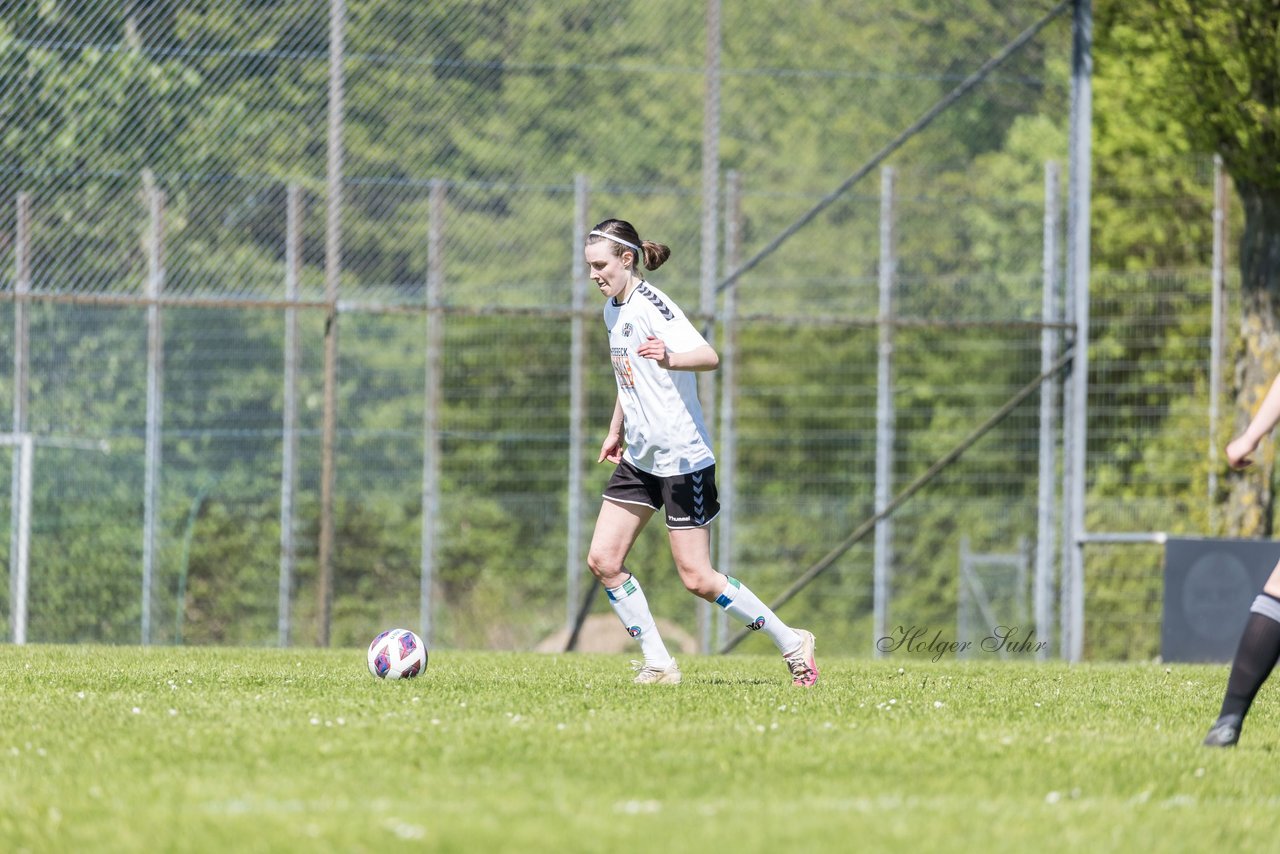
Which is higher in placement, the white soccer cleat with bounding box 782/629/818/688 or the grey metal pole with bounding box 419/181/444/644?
the grey metal pole with bounding box 419/181/444/644

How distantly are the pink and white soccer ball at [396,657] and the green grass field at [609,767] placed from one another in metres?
0.22

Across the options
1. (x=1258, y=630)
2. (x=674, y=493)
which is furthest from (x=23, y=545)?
(x=1258, y=630)

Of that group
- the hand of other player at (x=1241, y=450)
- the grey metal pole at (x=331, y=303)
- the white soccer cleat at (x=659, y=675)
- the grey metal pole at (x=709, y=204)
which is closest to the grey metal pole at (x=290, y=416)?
the grey metal pole at (x=331, y=303)

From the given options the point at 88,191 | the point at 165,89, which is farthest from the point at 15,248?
the point at 165,89

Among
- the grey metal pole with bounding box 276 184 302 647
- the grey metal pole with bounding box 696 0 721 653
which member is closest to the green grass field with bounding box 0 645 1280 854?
the grey metal pole with bounding box 276 184 302 647

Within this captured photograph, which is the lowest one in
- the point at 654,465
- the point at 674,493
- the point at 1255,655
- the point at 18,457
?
the point at 1255,655

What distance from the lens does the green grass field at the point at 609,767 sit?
4.44m

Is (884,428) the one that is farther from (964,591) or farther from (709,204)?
(964,591)

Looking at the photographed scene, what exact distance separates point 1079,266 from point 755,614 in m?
7.72

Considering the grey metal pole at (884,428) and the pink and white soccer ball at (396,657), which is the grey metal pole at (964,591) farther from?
the pink and white soccer ball at (396,657)

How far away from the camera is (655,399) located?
8.10 metres

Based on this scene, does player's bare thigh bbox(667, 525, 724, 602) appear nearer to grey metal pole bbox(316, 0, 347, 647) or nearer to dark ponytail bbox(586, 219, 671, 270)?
dark ponytail bbox(586, 219, 671, 270)

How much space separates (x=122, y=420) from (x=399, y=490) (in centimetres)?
317

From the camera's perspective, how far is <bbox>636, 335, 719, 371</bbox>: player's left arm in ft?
25.1
